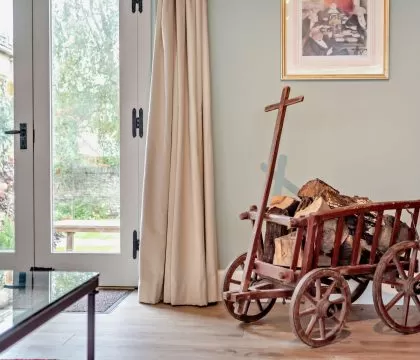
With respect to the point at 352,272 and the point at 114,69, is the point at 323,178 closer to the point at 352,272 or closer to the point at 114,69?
the point at 352,272

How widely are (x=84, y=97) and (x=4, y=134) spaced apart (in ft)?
1.88

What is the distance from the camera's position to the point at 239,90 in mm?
2822

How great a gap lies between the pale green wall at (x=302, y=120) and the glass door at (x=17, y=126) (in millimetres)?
1197

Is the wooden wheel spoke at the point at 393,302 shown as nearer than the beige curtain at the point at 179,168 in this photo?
Yes

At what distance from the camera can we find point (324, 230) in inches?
85.7

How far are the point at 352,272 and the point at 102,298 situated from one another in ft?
4.75

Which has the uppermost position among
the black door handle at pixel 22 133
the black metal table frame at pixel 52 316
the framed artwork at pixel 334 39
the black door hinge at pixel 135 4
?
the black door hinge at pixel 135 4

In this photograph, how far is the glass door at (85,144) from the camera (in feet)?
9.71

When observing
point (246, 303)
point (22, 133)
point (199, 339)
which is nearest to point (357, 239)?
point (246, 303)

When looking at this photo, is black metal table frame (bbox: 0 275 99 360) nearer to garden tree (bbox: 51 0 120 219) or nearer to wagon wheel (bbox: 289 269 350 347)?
wagon wheel (bbox: 289 269 350 347)

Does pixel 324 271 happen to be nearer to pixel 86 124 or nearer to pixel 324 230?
pixel 324 230

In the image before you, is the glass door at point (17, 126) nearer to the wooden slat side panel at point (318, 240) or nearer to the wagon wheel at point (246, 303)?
the wagon wheel at point (246, 303)

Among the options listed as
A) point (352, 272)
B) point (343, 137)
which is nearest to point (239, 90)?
point (343, 137)

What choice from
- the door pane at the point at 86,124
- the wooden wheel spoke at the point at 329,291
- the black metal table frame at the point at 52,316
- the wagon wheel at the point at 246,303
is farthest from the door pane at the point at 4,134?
the wooden wheel spoke at the point at 329,291
